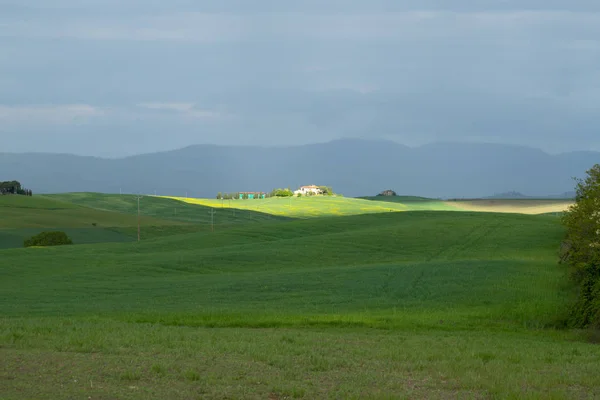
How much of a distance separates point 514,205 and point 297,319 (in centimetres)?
10619

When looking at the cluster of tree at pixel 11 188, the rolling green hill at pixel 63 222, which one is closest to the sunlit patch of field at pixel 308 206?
the rolling green hill at pixel 63 222

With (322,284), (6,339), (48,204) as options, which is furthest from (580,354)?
(48,204)

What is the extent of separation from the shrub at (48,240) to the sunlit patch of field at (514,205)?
231 ft

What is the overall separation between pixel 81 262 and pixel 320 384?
38677 millimetres

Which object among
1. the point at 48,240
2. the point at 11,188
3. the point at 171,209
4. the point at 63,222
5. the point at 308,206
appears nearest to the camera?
the point at 48,240

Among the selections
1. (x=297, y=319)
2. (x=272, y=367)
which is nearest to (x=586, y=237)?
(x=297, y=319)

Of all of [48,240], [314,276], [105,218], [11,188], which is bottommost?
[314,276]

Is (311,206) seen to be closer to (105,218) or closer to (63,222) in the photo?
(105,218)

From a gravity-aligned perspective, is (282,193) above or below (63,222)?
above

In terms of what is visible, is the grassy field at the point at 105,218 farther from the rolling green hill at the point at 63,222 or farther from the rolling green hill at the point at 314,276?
the rolling green hill at the point at 314,276

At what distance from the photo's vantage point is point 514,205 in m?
125

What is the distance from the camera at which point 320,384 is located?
39.8ft

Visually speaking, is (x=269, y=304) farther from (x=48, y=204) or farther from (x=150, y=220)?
(x=48, y=204)

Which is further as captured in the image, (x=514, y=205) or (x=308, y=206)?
(x=514, y=205)
